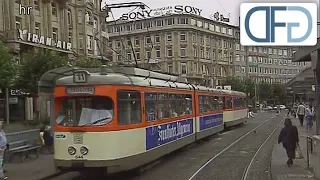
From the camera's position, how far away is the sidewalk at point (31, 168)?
14859 millimetres

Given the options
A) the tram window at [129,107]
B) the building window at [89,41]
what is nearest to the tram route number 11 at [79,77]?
the tram window at [129,107]

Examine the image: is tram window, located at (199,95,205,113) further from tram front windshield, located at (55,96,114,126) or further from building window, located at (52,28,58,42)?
building window, located at (52,28,58,42)

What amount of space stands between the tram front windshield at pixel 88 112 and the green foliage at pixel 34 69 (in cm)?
1859

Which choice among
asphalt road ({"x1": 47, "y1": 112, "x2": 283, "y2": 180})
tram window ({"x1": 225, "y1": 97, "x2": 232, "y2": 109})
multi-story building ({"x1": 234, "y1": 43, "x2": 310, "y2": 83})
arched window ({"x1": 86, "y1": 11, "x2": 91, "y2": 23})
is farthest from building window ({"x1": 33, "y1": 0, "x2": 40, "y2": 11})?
multi-story building ({"x1": 234, "y1": 43, "x2": 310, "y2": 83})

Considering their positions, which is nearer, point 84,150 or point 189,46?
point 84,150

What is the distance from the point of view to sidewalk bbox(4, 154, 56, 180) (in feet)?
48.8

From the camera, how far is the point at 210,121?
2820cm

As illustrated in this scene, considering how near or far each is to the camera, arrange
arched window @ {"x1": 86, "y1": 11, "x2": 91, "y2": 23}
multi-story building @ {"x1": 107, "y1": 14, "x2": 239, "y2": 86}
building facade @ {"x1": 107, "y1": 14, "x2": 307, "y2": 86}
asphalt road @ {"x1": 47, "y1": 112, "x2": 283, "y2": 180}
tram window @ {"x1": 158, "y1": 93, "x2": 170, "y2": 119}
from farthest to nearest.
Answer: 1. multi-story building @ {"x1": 107, "y1": 14, "x2": 239, "y2": 86}
2. building facade @ {"x1": 107, "y1": 14, "x2": 307, "y2": 86}
3. arched window @ {"x1": 86, "y1": 11, "x2": 91, "y2": 23}
4. tram window @ {"x1": 158, "y1": 93, "x2": 170, "y2": 119}
5. asphalt road @ {"x1": 47, "y1": 112, "x2": 283, "y2": 180}

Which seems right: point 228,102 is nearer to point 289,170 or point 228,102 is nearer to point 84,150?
point 289,170

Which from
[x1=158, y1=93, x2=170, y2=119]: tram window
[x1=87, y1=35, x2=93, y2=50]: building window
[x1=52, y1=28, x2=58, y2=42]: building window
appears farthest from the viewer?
[x1=87, y1=35, x2=93, y2=50]: building window

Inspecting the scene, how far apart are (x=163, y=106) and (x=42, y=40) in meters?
27.8

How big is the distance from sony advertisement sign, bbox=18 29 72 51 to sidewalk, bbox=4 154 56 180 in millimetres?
22700

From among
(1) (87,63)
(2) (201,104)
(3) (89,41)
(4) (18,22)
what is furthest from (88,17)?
(2) (201,104)

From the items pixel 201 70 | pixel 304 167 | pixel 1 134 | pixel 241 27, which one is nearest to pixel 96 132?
→ pixel 1 134
